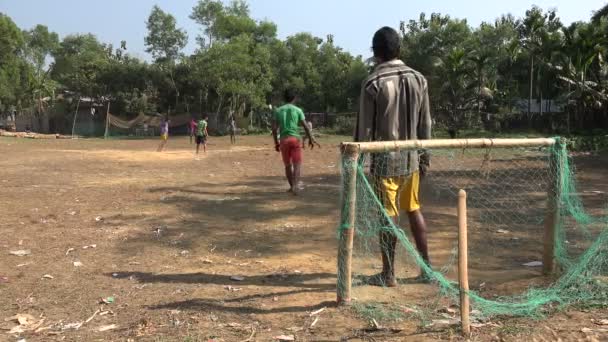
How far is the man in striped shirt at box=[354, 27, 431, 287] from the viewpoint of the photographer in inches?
163

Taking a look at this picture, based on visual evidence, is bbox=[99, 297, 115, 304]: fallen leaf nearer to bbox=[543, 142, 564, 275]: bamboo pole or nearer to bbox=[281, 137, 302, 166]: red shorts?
bbox=[543, 142, 564, 275]: bamboo pole

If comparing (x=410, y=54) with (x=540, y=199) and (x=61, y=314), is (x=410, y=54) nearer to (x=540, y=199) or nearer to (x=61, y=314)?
(x=540, y=199)

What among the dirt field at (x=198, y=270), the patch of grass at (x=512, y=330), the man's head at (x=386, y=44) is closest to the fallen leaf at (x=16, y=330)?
the dirt field at (x=198, y=270)

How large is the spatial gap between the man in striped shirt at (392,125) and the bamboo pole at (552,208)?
1022 mm

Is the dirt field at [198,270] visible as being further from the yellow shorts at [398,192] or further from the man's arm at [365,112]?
the man's arm at [365,112]

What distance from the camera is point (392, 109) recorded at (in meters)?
4.23

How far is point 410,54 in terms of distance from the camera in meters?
38.7

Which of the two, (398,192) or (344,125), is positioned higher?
(344,125)

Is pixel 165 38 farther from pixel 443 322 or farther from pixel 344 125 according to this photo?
pixel 443 322

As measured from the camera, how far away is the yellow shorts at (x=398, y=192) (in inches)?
163

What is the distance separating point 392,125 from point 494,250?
2073 mm

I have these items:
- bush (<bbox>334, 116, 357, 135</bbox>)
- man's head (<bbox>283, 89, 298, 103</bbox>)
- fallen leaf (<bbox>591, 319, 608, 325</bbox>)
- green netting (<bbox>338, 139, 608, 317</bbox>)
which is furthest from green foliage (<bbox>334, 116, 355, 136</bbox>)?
fallen leaf (<bbox>591, 319, 608, 325</bbox>)

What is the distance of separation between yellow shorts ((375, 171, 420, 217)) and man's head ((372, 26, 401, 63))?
937 millimetres

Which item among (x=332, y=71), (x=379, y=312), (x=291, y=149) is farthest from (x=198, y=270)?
(x=332, y=71)
